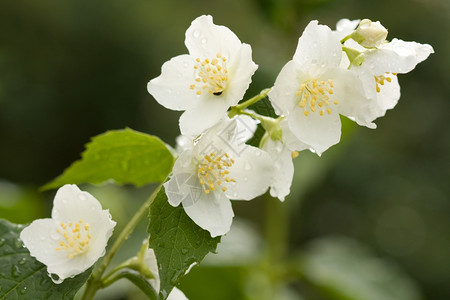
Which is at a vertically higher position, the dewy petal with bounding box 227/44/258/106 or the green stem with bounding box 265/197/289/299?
the dewy petal with bounding box 227/44/258/106

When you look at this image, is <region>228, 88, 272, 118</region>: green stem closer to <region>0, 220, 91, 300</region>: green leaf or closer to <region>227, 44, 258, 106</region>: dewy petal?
<region>227, 44, 258, 106</region>: dewy petal

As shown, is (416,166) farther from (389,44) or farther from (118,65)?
(389,44)

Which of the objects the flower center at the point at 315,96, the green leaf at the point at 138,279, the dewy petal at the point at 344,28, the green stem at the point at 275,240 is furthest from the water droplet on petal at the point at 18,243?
the green stem at the point at 275,240

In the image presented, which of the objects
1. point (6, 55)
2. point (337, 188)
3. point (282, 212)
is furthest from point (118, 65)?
point (282, 212)

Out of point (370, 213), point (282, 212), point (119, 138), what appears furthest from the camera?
point (370, 213)

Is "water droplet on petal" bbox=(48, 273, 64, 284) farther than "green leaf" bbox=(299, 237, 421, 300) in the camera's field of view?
No

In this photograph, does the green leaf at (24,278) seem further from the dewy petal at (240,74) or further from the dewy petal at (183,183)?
the dewy petal at (240,74)

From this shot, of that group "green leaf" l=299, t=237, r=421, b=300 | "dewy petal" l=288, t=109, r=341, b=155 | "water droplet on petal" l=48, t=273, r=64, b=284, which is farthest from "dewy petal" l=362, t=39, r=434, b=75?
"green leaf" l=299, t=237, r=421, b=300

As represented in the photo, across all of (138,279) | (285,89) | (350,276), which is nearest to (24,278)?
(138,279)
